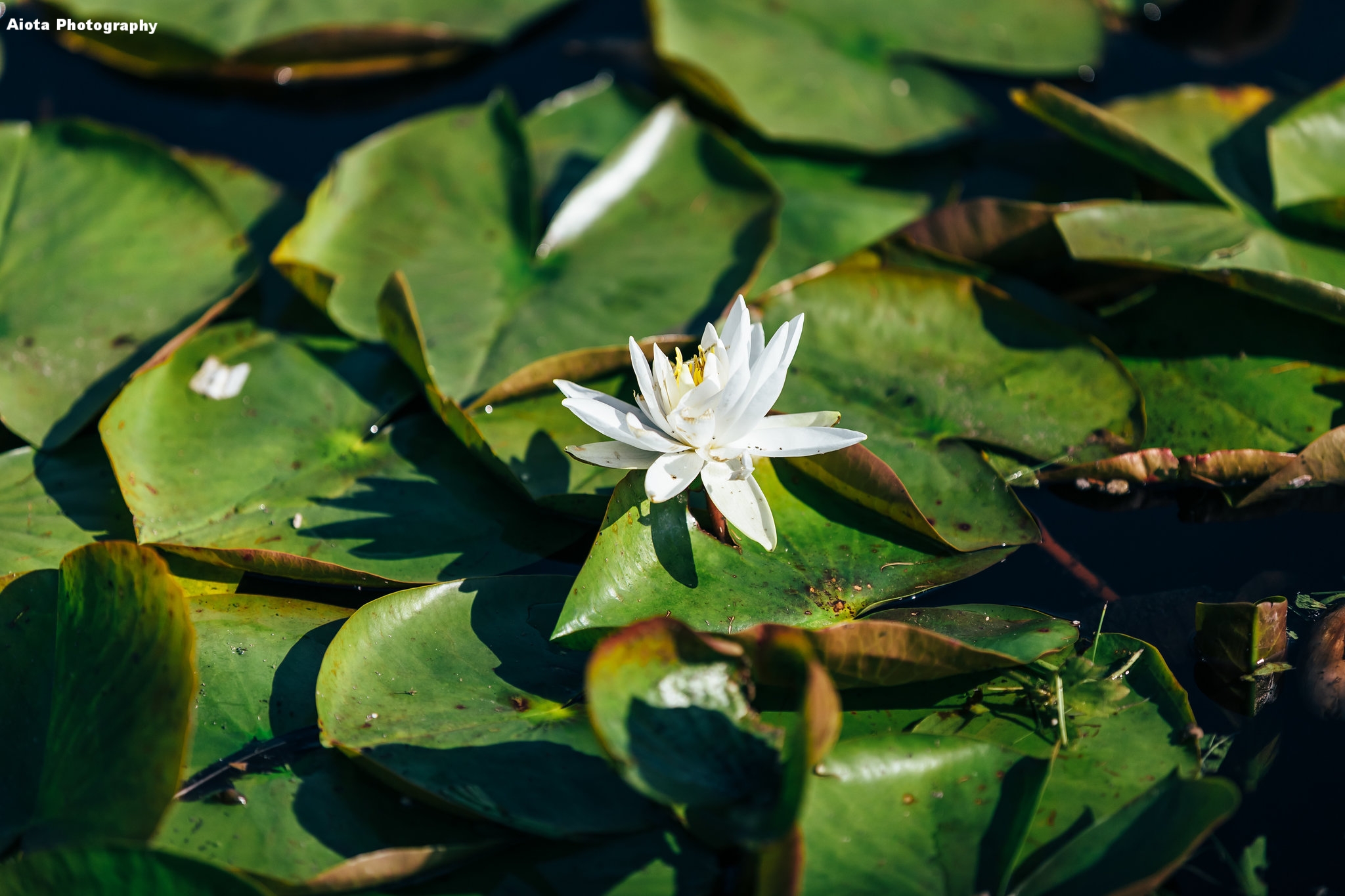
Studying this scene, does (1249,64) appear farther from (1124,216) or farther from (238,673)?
(238,673)

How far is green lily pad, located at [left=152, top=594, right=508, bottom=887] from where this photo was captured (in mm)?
1839

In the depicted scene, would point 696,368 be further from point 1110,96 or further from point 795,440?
point 1110,96

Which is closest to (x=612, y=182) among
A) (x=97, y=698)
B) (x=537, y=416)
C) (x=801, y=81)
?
(x=801, y=81)

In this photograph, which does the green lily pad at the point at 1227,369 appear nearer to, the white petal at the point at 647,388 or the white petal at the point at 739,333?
the white petal at the point at 739,333

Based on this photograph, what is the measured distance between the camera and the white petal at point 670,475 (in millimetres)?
1969

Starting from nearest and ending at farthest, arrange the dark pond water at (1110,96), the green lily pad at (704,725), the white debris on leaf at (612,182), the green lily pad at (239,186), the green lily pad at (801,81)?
the green lily pad at (704,725) → the dark pond water at (1110,96) → the white debris on leaf at (612,182) → the green lily pad at (239,186) → the green lily pad at (801,81)

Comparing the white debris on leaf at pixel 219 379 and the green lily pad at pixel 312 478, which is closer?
the green lily pad at pixel 312 478

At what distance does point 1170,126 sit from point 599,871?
10.3ft

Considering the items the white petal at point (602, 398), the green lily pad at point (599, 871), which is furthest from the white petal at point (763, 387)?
the green lily pad at point (599, 871)

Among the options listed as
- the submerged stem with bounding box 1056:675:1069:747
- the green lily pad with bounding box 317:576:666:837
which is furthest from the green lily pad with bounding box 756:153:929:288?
the submerged stem with bounding box 1056:675:1069:747

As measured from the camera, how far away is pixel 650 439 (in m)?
2.02

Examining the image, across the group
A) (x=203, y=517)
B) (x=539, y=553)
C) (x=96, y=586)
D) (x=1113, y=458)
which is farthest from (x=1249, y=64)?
(x=96, y=586)

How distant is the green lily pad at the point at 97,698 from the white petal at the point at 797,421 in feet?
4.41

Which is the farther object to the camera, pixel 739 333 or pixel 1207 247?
pixel 1207 247
